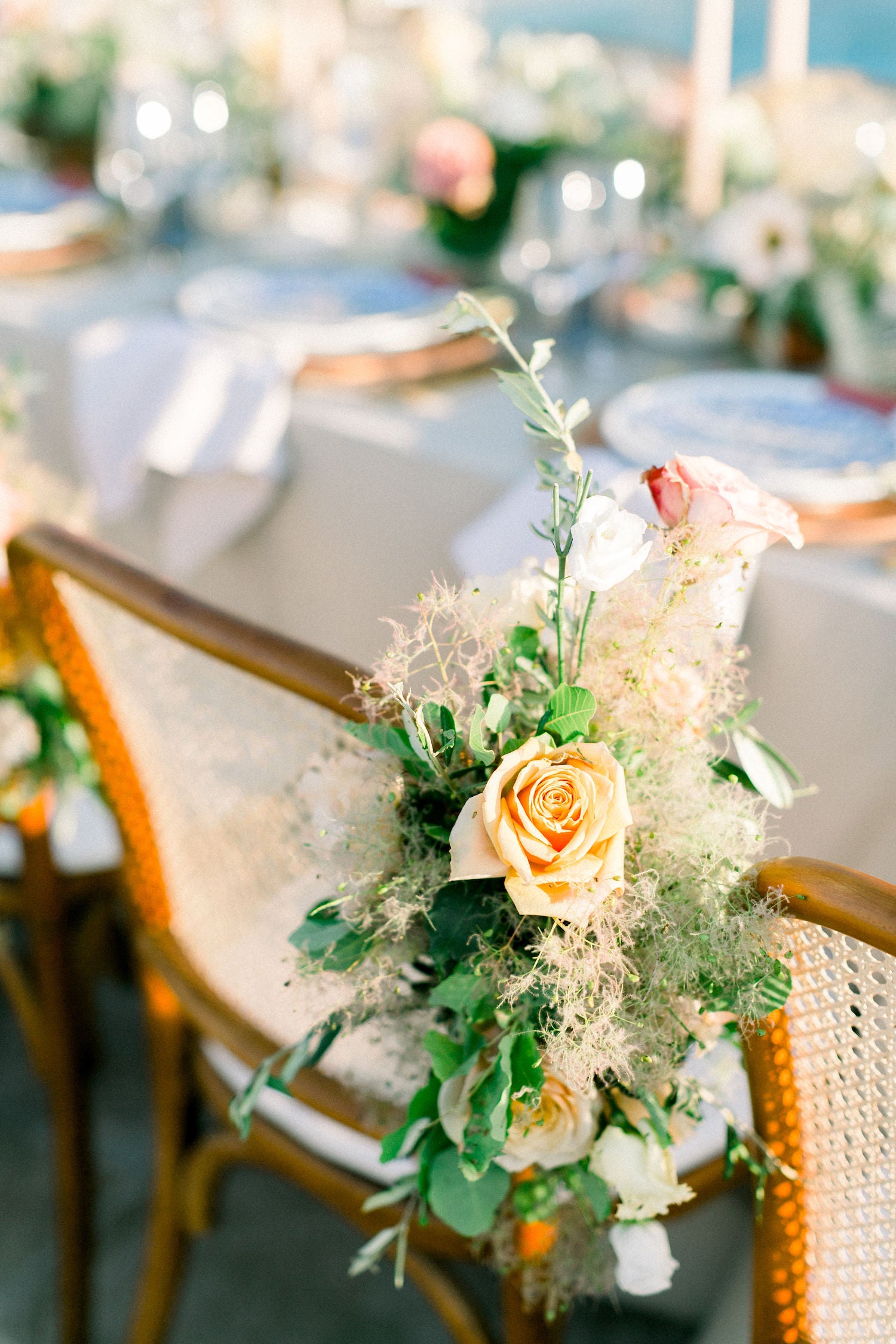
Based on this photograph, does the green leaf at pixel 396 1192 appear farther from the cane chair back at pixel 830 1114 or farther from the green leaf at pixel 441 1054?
the cane chair back at pixel 830 1114

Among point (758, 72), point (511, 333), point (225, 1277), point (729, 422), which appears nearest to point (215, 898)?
point (729, 422)

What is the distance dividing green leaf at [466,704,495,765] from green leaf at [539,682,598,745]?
0.03 meters

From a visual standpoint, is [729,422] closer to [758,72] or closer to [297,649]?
[297,649]

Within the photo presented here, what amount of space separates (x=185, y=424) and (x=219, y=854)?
1.87ft

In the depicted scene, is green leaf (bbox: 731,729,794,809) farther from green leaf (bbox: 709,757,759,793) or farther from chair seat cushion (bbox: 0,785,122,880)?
chair seat cushion (bbox: 0,785,122,880)

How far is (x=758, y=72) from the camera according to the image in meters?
1.77

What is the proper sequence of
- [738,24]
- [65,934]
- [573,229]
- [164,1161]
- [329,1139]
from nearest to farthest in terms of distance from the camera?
[329,1139] < [164,1161] < [65,934] < [573,229] < [738,24]

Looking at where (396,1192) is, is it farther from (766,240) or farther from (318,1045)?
(766,240)

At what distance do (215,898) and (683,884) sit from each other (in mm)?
480

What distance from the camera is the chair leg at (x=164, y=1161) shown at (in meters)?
1.01

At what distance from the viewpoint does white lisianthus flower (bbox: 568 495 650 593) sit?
18.9 inches

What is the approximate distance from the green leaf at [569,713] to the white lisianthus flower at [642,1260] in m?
0.28

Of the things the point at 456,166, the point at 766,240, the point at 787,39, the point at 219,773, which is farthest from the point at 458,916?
the point at 787,39

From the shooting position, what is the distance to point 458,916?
21.6 inches
